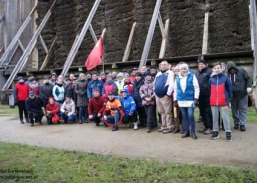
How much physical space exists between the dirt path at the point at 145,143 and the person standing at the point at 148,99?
1.07ft

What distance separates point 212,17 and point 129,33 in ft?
15.6

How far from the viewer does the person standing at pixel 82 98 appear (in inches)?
373

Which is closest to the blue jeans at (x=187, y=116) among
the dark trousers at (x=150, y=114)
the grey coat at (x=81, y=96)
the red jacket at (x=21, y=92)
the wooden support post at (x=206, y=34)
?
the dark trousers at (x=150, y=114)

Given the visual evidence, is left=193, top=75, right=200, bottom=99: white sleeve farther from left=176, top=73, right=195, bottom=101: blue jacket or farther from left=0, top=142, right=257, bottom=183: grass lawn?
left=0, top=142, right=257, bottom=183: grass lawn

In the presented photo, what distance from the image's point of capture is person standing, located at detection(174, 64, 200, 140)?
6.75 metres

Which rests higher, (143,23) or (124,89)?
(143,23)

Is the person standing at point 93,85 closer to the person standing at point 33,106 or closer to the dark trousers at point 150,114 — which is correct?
the person standing at point 33,106

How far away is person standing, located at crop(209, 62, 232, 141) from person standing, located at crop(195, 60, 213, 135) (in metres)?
0.43

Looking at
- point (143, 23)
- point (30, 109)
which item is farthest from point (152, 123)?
point (143, 23)

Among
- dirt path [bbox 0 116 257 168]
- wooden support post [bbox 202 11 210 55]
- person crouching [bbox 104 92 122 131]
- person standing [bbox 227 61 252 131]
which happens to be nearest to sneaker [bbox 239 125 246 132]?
person standing [bbox 227 61 252 131]

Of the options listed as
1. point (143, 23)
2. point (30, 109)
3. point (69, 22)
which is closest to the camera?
point (30, 109)

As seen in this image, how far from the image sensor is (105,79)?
385 inches

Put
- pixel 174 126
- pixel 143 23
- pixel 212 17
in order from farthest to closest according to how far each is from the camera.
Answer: pixel 143 23 < pixel 212 17 < pixel 174 126

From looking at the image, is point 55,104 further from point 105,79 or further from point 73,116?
point 105,79
